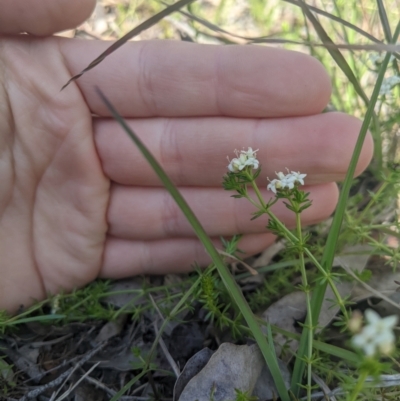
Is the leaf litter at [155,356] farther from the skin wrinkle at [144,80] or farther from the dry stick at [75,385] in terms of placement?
the skin wrinkle at [144,80]

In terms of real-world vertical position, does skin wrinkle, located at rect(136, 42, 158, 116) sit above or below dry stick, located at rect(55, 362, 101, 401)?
above

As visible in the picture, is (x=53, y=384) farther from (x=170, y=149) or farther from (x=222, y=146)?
(x=222, y=146)

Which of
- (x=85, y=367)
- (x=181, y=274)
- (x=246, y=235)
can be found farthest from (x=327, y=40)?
(x=85, y=367)

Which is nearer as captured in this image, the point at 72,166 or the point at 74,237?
the point at 72,166

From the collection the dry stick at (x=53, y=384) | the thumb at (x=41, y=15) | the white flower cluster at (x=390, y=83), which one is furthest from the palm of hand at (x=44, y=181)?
the white flower cluster at (x=390, y=83)

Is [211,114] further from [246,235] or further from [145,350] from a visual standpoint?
[145,350]

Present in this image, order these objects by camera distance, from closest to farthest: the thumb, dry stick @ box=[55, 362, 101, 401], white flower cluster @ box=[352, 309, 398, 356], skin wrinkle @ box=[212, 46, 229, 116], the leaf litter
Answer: white flower cluster @ box=[352, 309, 398, 356] → the leaf litter → dry stick @ box=[55, 362, 101, 401] → the thumb → skin wrinkle @ box=[212, 46, 229, 116]

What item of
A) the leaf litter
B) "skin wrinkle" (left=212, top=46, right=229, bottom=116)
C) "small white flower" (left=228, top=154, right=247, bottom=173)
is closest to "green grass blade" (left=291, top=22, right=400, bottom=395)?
the leaf litter

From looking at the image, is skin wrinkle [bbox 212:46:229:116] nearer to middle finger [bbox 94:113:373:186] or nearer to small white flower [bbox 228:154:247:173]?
middle finger [bbox 94:113:373:186]
